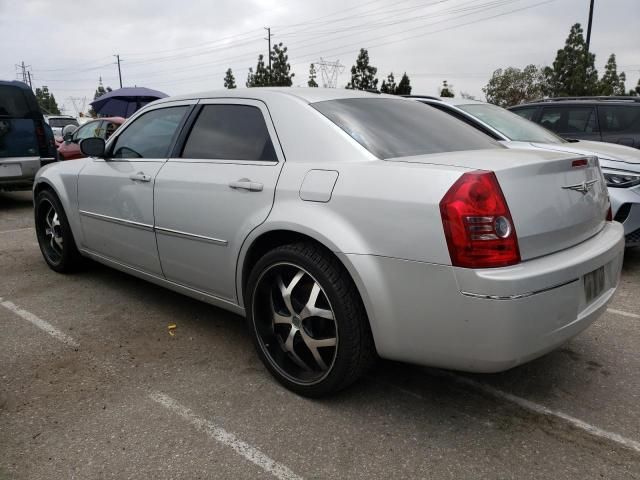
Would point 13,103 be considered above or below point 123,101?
below

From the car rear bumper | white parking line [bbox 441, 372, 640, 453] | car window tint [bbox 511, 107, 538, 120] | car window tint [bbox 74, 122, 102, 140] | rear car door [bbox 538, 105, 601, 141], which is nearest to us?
the car rear bumper

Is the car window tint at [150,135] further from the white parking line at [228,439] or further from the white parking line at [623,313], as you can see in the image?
the white parking line at [623,313]

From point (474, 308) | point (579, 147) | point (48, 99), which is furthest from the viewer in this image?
point (48, 99)

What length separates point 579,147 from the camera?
525cm

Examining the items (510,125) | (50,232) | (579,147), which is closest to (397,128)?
(579,147)

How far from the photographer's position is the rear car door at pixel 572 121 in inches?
280

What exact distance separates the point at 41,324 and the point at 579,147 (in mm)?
4967

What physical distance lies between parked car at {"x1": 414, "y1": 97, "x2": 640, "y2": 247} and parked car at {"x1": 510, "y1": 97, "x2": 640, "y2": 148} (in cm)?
157

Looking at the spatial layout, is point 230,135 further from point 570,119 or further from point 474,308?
point 570,119

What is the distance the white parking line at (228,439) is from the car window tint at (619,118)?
6630mm

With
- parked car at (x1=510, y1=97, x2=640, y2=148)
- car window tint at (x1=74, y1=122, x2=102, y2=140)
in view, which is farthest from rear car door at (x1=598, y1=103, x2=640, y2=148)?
car window tint at (x1=74, y1=122, x2=102, y2=140)

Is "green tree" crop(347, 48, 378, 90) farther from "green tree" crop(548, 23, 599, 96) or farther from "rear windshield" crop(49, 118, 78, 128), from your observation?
"rear windshield" crop(49, 118, 78, 128)

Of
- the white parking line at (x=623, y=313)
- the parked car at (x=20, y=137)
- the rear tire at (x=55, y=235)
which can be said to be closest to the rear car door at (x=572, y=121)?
the white parking line at (x=623, y=313)

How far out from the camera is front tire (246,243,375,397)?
2.44 m
